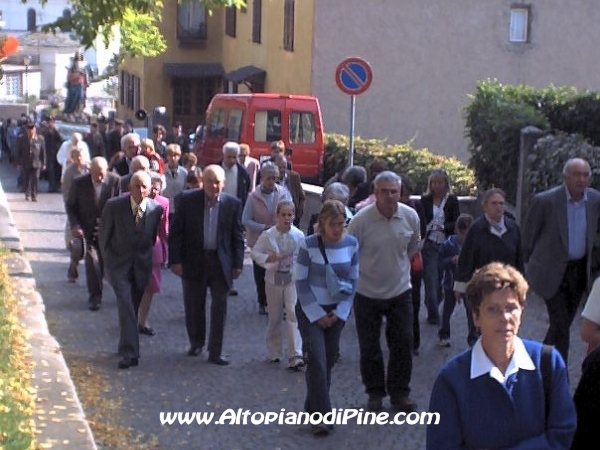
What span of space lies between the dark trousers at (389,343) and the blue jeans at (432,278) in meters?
2.76

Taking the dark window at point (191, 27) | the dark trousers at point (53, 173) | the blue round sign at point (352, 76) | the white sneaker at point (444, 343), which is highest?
the dark window at point (191, 27)

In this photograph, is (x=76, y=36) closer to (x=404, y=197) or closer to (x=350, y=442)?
(x=404, y=197)

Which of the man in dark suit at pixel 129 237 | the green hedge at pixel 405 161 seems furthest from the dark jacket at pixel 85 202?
the green hedge at pixel 405 161

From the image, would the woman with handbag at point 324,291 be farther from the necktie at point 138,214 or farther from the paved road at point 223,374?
the necktie at point 138,214

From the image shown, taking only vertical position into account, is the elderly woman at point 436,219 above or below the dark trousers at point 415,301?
above

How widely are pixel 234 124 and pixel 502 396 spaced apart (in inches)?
817

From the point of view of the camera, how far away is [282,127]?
25.0 m

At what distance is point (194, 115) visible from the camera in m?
47.4

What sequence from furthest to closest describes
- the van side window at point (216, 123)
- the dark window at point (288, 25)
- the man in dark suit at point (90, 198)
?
the dark window at point (288, 25), the van side window at point (216, 123), the man in dark suit at point (90, 198)

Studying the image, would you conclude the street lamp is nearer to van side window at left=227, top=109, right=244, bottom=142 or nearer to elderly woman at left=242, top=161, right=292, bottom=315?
van side window at left=227, top=109, right=244, bottom=142

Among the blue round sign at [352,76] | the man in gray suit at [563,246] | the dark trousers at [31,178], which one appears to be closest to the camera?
the man in gray suit at [563,246]

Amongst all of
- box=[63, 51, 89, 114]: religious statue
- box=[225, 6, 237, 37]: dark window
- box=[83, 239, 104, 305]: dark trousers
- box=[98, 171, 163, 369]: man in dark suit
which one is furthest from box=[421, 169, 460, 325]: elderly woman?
box=[63, 51, 89, 114]: religious statue

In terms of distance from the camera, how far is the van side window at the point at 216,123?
25578 millimetres

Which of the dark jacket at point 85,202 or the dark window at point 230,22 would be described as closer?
the dark jacket at point 85,202
